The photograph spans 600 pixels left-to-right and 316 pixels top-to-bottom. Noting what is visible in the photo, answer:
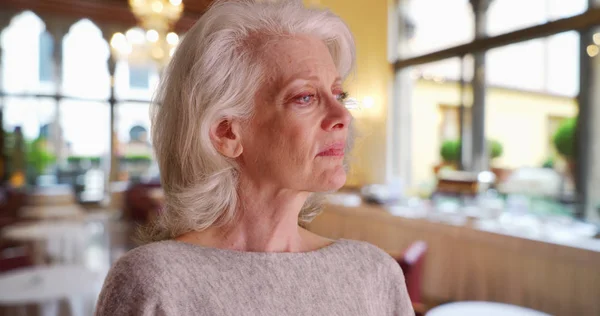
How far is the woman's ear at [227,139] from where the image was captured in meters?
0.92

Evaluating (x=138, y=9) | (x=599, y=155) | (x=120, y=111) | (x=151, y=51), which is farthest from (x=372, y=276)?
(x=120, y=111)

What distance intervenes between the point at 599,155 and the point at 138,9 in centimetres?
487

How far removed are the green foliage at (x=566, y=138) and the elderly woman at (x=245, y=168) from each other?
4.33 meters

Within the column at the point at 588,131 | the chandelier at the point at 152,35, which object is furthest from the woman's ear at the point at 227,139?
the column at the point at 588,131

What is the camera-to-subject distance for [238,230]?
38.0 inches

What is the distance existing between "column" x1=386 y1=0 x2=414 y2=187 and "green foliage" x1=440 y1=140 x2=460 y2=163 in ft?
2.80

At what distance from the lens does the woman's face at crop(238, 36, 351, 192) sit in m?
0.88

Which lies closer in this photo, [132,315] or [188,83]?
[132,315]

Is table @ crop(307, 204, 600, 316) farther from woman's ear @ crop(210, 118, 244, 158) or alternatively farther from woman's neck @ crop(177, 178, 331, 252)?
woman's ear @ crop(210, 118, 244, 158)

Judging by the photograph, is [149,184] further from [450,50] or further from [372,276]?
[372,276]

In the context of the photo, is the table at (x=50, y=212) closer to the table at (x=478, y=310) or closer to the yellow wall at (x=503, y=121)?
the yellow wall at (x=503, y=121)

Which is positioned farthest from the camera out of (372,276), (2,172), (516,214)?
(2,172)

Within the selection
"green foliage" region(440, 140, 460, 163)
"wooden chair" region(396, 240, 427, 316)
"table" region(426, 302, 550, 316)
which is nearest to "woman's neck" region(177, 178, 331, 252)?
"table" region(426, 302, 550, 316)

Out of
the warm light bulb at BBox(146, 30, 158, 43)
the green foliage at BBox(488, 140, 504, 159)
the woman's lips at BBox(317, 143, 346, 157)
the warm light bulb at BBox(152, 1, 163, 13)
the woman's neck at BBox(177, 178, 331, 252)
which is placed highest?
the warm light bulb at BBox(152, 1, 163, 13)
